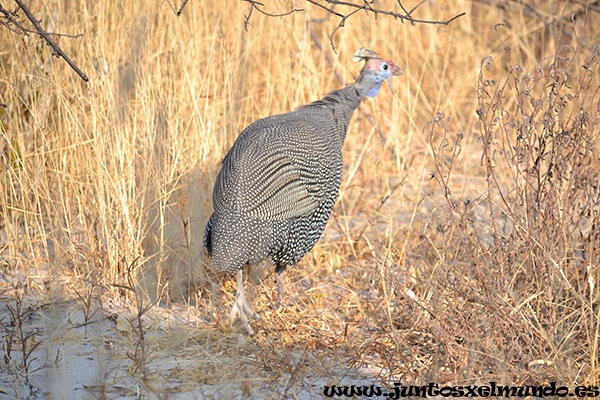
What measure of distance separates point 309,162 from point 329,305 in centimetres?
80

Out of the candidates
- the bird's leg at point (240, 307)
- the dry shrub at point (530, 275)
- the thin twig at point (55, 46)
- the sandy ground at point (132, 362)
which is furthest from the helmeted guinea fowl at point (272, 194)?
the thin twig at point (55, 46)

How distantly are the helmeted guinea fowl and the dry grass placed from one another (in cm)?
32

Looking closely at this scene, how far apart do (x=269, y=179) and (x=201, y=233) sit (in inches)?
36.3

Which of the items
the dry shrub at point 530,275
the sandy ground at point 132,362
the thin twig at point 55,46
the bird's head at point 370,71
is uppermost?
the thin twig at point 55,46

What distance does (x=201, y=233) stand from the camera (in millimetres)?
3869

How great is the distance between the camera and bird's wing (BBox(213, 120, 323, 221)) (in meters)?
3.07

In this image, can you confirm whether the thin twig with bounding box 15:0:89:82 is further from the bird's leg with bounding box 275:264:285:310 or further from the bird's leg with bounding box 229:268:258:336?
the bird's leg with bounding box 275:264:285:310

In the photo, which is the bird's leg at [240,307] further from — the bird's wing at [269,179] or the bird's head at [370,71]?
the bird's head at [370,71]

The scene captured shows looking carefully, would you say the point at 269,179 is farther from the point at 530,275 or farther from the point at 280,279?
the point at 530,275

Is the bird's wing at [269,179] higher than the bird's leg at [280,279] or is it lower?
higher

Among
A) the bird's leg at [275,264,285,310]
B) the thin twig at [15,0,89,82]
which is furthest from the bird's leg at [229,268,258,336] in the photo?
the thin twig at [15,0,89,82]

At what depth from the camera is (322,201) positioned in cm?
336

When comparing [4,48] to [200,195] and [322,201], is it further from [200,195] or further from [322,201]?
[322,201]

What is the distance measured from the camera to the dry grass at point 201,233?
2.64 meters
